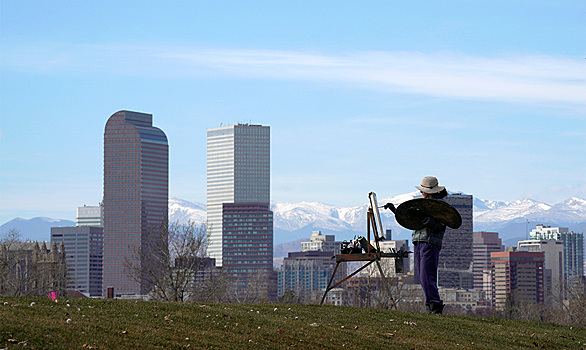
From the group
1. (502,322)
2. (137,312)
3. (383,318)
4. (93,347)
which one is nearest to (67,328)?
(93,347)

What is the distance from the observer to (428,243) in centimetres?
3009

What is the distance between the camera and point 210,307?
2603 cm

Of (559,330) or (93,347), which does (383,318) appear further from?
(93,347)

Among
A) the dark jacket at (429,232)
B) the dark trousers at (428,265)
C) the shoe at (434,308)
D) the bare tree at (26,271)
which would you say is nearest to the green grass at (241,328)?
→ the shoe at (434,308)

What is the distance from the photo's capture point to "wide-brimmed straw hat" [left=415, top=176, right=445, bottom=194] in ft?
99.9

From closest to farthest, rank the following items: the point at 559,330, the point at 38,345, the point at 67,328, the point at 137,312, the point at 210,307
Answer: the point at 38,345, the point at 67,328, the point at 137,312, the point at 210,307, the point at 559,330

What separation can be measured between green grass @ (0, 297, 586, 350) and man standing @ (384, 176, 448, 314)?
1401 millimetres

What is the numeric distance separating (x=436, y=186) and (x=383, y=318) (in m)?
5.77

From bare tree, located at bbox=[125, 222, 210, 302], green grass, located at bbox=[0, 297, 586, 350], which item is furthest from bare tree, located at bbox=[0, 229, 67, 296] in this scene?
green grass, located at bbox=[0, 297, 586, 350]

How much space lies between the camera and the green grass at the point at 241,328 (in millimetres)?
20234

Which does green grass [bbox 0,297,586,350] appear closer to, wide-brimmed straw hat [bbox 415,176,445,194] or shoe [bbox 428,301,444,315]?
shoe [bbox 428,301,444,315]

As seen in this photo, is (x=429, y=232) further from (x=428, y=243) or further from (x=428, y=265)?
(x=428, y=265)

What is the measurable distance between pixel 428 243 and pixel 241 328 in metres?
9.42

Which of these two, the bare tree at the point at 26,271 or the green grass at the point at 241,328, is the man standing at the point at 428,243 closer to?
the green grass at the point at 241,328
